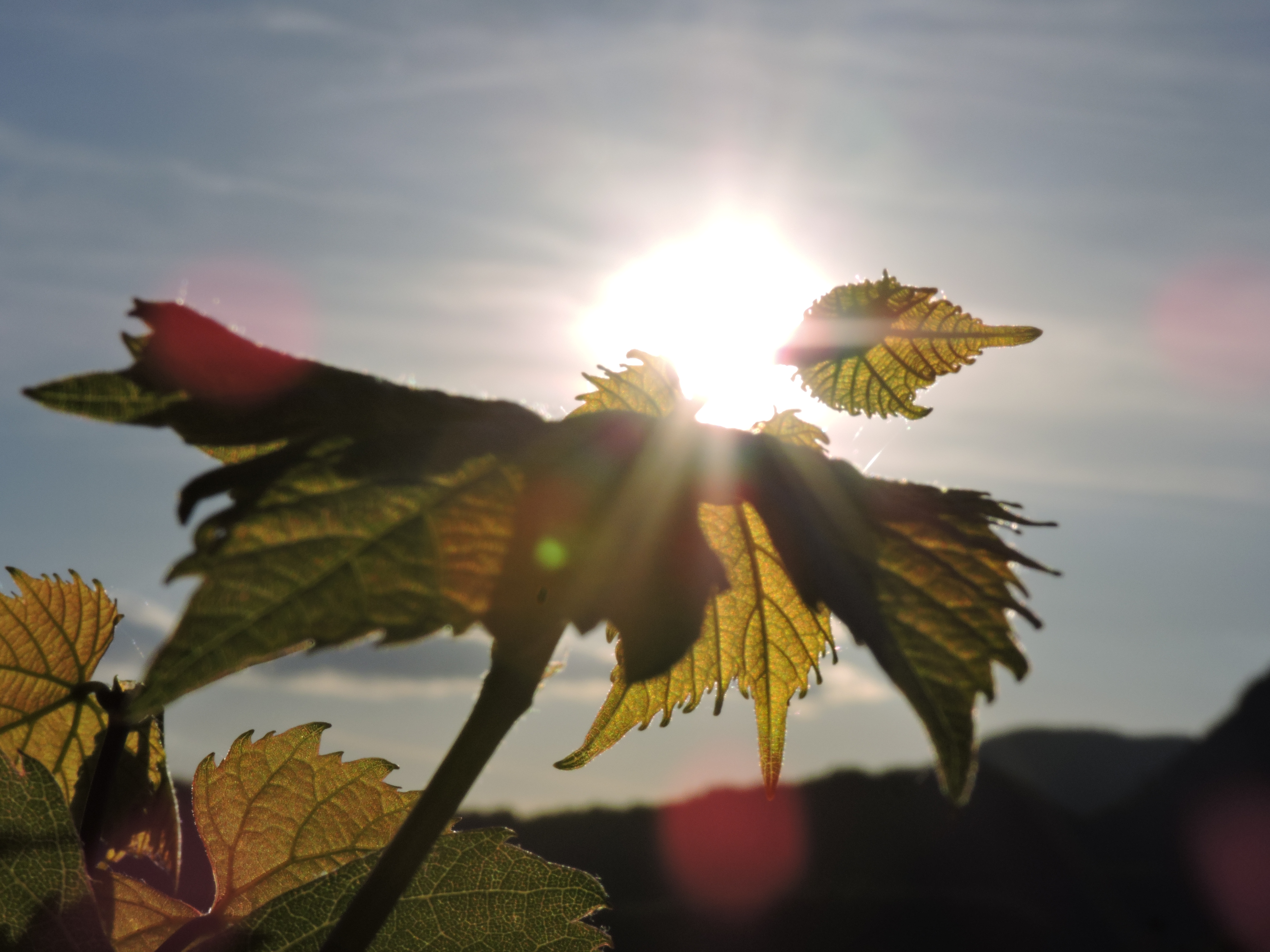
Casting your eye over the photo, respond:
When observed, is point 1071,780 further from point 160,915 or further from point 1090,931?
point 160,915

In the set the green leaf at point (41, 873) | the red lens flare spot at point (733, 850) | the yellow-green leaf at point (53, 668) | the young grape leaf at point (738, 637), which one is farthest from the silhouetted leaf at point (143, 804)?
the red lens flare spot at point (733, 850)

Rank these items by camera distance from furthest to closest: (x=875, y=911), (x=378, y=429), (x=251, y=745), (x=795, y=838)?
1. (x=795, y=838)
2. (x=875, y=911)
3. (x=251, y=745)
4. (x=378, y=429)

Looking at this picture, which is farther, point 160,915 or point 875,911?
point 875,911

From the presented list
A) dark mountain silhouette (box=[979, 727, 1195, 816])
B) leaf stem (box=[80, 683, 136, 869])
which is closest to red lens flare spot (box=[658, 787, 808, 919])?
leaf stem (box=[80, 683, 136, 869])

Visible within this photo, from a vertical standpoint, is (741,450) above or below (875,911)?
above

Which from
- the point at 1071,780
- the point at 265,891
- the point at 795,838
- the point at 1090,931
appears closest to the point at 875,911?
the point at 795,838

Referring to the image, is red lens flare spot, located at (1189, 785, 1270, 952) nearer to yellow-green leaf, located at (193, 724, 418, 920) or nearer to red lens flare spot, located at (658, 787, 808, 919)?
red lens flare spot, located at (658, 787, 808, 919)
